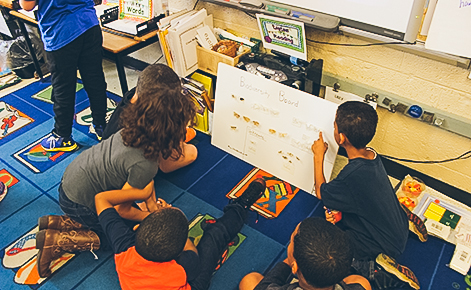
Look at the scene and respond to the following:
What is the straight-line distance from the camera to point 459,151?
69.2 inches

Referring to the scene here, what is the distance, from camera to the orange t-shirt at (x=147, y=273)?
1212mm

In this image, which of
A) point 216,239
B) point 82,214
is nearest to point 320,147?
point 216,239

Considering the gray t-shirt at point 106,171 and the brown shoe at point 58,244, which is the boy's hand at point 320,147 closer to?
the gray t-shirt at point 106,171

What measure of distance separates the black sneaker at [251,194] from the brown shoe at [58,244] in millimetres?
685

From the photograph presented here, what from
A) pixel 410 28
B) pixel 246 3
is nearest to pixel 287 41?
pixel 246 3

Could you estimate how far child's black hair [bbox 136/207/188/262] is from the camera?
1.16 m

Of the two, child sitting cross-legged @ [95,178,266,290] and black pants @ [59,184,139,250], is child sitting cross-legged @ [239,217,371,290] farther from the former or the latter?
black pants @ [59,184,139,250]

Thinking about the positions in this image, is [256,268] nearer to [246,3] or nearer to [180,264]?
[180,264]

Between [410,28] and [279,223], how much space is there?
1054 millimetres

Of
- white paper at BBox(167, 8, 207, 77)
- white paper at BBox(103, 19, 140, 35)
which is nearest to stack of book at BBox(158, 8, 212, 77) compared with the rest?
white paper at BBox(167, 8, 207, 77)

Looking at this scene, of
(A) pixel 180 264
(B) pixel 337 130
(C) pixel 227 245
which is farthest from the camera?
(C) pixel 227 245

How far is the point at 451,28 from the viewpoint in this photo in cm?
145

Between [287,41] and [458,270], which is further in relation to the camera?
[287,41]

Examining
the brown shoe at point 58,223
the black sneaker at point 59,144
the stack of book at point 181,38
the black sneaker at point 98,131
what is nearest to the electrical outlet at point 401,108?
the stack of book at point 181,38
